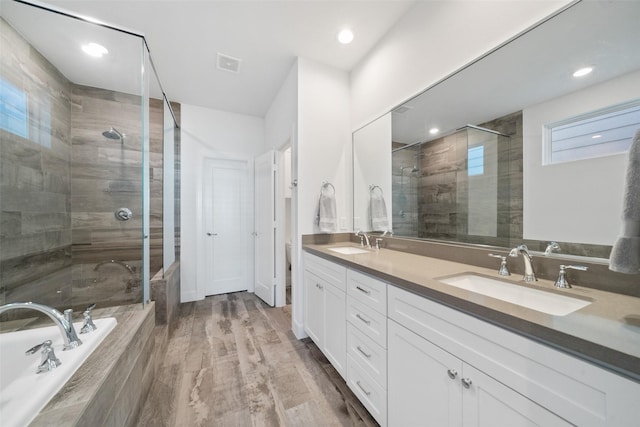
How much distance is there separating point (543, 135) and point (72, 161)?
11.8 feet

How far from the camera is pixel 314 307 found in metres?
1.93

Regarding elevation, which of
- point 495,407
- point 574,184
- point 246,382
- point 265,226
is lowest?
point 246,382

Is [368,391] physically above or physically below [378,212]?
below

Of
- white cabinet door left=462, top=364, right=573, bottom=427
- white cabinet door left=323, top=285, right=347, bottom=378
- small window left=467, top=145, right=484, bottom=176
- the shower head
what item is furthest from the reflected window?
small window left=467, top=145, right=484, bottom=176

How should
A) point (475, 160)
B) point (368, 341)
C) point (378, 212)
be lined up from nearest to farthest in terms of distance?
1. point (368, 341)
2. point (475, 160)
3. point (378, 212)

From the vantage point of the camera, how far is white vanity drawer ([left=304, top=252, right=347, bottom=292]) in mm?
1538

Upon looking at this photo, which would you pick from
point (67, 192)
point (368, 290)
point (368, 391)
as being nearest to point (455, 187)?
point (368, 290)

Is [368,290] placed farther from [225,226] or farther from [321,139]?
[225,226]

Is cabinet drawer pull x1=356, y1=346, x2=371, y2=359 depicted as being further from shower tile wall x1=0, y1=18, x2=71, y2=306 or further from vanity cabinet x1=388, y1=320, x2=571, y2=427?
shower tile wall x1=0, y1=18, x2=71, y2=306

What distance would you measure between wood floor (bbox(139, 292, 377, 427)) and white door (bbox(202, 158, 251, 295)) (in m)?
0.96

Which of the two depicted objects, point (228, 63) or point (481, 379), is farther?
point (228, 63)

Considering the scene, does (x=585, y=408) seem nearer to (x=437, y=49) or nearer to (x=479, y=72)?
(x=479, y=72)

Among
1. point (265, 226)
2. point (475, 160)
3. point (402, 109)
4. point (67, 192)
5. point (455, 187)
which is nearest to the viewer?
point (475, 160)

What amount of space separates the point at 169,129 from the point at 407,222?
305 cm
